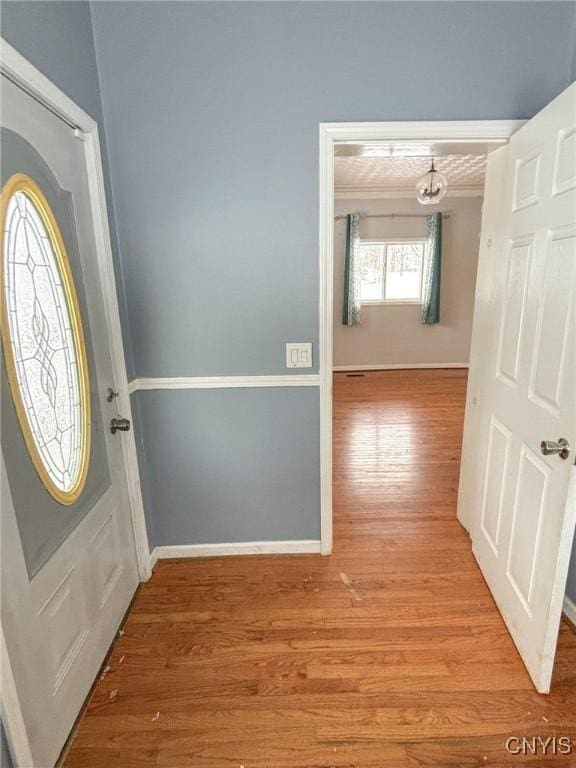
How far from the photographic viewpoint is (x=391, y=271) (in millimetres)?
6031

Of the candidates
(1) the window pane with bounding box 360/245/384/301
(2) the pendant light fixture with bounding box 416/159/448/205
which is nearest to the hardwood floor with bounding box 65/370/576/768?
(2) the pendant light fixture with bounding box 416/159/448/205

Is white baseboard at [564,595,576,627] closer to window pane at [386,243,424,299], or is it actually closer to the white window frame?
the white window frame

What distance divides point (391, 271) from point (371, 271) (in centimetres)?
30

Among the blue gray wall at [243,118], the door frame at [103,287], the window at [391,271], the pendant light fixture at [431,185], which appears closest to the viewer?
the door frame at [103,287]

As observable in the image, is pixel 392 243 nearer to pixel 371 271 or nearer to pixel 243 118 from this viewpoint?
pixel 371 271

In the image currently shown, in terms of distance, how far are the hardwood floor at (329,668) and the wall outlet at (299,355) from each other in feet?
3.58

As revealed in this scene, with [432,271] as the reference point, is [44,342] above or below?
below

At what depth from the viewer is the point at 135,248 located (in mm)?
1865

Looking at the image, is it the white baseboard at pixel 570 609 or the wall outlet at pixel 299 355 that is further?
the wall outlet at pixel 299 355

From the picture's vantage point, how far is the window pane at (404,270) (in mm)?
5957

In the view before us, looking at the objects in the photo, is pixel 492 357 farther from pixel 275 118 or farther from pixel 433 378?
pixel 433 378

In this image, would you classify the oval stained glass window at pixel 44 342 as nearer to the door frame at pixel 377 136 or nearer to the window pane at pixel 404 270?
the door frame at pixel 377 136

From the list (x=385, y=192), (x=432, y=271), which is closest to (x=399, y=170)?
(x=385, y=192)

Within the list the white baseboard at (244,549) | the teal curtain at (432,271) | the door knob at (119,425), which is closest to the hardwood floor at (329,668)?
the white baseboard at (244,549)
